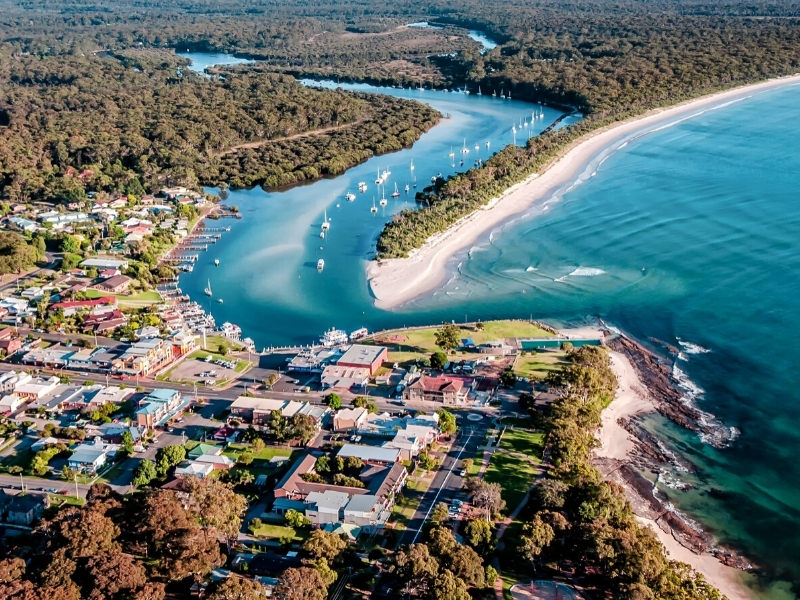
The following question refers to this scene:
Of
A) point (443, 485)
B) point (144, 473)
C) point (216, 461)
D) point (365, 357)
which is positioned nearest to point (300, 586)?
point (443, 485)

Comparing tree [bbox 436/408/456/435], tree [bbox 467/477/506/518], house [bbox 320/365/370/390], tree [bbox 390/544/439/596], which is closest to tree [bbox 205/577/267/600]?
tree [bbox 390/544/439/596]

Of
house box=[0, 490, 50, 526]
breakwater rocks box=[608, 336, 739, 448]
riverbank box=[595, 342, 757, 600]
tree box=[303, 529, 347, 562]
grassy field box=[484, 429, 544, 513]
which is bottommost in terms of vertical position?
house box=[0, 490, 50, 526]

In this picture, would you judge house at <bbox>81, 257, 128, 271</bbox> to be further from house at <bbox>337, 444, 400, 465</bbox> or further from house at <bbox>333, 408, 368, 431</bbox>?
house at <bbox>337, 444, 400, 465</bbox>

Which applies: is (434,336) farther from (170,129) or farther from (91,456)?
(170,129)

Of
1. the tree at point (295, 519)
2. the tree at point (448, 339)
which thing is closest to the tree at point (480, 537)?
the tree at point (295, 519)

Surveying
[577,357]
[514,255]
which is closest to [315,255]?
[514,255]

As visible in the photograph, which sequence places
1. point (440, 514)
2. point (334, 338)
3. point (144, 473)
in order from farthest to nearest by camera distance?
1. point (334, 338)
2. point (144, 473)
3. point (440, 514)
